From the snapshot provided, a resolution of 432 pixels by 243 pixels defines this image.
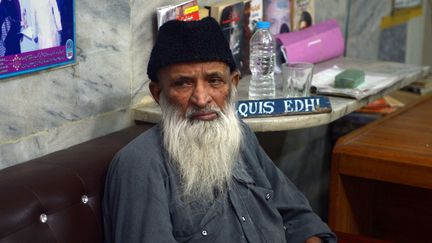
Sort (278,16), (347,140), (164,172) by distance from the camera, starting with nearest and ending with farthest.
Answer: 1. (164,172)
2. (347,140)
3. (278,16)

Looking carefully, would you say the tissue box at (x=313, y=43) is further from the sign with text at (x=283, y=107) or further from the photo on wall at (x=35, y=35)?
the photo on wall at (x=35, y=35)

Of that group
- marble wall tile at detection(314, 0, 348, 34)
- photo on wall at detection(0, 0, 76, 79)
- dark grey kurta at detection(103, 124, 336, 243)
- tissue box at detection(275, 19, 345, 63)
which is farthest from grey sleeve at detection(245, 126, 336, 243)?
marble wall tile at detection(314, 0, 348, 34)

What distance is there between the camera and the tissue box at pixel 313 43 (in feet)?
9.80

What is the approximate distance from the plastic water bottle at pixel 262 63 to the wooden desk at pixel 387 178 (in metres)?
0.35

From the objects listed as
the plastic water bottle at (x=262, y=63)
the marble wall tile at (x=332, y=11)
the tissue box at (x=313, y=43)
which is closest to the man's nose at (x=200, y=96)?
the plastic water bottle at (x=262, y=63)

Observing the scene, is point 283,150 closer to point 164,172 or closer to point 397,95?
point 397,95

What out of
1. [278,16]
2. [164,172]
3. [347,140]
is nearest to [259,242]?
[164,172]

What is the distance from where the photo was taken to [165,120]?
1904mm

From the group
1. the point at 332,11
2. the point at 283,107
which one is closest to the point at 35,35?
the point at 283,107

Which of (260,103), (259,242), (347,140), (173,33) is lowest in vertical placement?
(259,242)

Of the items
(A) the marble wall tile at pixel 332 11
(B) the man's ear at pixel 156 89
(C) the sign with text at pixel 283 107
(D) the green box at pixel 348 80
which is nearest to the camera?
(B) the man's ear at pixel 156 89

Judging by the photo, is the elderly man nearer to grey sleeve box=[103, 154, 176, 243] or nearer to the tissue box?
grey sleeve box=[103, 154, 176, 243]

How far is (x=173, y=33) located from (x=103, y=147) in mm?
400

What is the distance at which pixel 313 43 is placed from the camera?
314 centimetres
